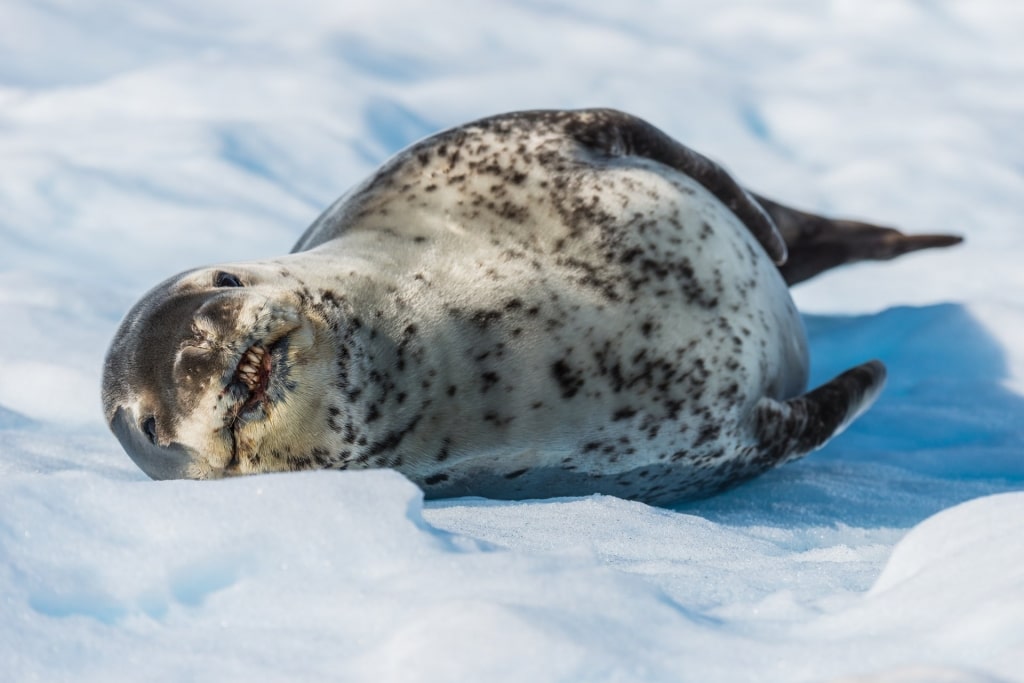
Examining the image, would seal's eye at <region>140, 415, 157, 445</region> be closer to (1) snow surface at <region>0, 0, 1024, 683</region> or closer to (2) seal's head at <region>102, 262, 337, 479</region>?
(2) seal's head at <region>102, 262, 337, 479</region>

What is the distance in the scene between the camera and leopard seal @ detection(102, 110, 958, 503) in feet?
7.38

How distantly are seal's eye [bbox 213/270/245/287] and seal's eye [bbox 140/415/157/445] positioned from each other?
0.89 ft

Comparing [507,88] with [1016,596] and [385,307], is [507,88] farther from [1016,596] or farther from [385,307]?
[1016,596]

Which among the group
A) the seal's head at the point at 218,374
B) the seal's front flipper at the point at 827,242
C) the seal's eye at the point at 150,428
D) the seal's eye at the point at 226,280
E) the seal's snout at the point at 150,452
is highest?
the seal's front flipper at the point at 827,242

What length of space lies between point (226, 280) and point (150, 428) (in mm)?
299

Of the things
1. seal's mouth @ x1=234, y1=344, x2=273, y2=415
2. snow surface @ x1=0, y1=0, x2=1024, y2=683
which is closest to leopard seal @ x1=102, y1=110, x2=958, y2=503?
seal's mouth @ x1=234, y1=344, x2=273, y2=415

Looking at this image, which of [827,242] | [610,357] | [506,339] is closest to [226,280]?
[506,339]

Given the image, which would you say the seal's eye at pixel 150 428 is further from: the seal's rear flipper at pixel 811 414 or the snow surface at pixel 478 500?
the seal's rear flipper at pixel 811 414

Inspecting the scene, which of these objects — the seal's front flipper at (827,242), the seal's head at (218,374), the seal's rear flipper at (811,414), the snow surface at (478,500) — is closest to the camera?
the snow surface at (478,500)

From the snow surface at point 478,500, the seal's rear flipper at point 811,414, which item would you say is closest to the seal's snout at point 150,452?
the snow surface at point 478,500

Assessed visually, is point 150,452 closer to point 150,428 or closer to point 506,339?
point 150,428

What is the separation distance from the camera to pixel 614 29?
8.72 metres

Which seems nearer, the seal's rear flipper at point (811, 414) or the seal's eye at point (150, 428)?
the seal's eye at point (150, 428)

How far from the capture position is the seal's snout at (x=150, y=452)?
2.27m
